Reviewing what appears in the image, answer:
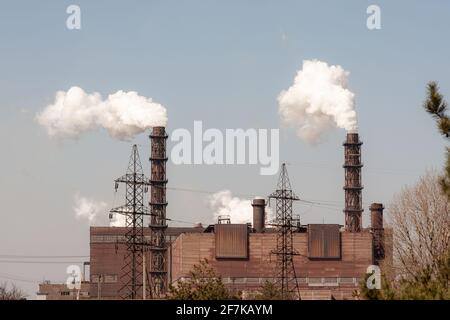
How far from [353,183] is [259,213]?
913 cm

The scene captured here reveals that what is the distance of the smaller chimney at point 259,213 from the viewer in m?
85.8

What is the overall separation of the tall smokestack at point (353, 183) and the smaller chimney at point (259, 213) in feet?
25.1

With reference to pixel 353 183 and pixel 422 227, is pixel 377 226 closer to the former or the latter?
pixel 353 183

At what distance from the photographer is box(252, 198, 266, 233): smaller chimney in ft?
282

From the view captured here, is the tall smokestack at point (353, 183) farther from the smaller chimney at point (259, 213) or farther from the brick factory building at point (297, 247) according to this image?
the smaller chimney at point (259, 213)

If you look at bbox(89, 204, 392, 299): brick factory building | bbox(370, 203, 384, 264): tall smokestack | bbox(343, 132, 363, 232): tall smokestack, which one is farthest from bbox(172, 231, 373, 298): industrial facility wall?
bbox(343, 132, 363, 232): tall smokestack

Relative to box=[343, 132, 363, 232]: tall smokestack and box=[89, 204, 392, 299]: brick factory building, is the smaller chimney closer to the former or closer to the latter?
box=[89, 204, 392, 299]: brick factory building

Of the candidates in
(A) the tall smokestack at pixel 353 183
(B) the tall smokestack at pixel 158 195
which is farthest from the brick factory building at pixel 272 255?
(B) the tall smokestack at pixel 158 195

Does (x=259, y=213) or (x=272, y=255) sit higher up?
(x=259, y=213)

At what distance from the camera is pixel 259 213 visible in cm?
8606

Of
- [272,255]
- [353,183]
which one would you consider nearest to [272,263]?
[272,255]

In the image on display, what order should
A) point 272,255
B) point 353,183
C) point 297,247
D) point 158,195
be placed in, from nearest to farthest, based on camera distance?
point 272,255 → point 297,247 → point 353,183 → point 158,195
